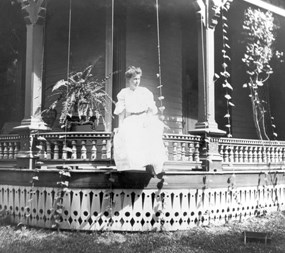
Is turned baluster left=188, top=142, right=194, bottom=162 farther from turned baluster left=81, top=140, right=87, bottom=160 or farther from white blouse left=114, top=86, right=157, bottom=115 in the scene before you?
turned baluster left=81, top=140, right=87, bottom=160

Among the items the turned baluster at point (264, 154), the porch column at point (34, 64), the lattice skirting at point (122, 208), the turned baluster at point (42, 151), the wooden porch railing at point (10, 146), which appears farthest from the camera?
the turned baluster at point (264, 154)

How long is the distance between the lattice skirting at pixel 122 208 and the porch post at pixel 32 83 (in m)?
0.83

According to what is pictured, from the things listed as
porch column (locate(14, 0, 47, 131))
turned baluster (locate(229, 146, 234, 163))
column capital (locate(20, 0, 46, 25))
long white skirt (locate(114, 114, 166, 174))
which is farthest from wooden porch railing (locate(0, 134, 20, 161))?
turned baluster (locate(229, 146, 234, 163))

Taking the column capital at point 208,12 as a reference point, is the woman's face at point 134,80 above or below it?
below

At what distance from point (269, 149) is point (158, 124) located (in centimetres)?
441

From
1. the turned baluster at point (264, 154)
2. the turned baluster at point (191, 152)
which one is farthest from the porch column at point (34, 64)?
the turned baluster at point (264, 154)

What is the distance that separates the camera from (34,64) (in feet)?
26.2

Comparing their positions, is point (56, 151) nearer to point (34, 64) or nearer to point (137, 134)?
point (34, 64)

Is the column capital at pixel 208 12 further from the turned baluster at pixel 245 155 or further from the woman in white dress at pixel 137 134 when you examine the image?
the turned baluster at pixel 245 155

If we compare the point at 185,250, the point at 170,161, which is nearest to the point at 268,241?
the point at 185,250

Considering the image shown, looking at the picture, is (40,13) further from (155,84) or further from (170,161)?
(170,161)

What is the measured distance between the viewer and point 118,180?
680 cm

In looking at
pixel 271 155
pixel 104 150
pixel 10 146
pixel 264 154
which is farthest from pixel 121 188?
pixel 271 155

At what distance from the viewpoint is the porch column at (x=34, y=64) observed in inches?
309
